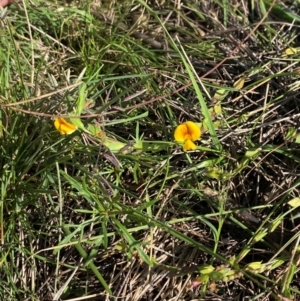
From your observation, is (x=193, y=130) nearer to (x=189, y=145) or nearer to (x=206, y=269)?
(x=189, y=145)

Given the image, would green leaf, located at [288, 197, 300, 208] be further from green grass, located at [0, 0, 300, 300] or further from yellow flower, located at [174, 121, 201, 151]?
yellow flower, located at [174, 121, 201, 151]

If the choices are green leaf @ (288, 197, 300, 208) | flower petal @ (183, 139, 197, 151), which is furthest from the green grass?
flower petal @ (183, 139, 197, 151)

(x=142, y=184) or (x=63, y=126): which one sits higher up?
(x=63, y=126)

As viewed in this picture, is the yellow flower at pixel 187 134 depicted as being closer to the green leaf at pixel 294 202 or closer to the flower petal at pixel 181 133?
the flower petal at pixel 181 133

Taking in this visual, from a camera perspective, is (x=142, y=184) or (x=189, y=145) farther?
(x=142, y=184)

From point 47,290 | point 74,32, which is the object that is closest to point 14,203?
point 47,290

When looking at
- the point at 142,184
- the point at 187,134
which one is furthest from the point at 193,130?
the point at 142,184
